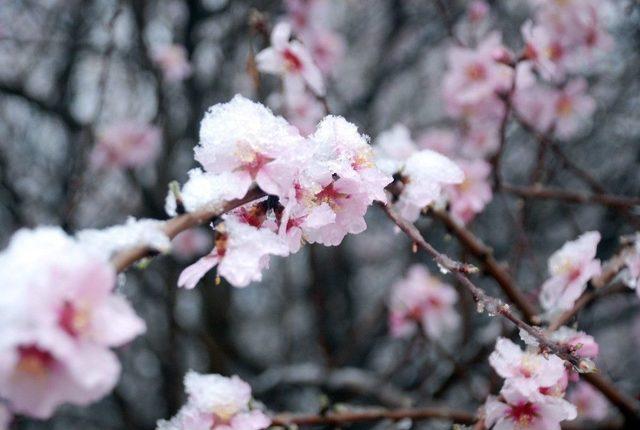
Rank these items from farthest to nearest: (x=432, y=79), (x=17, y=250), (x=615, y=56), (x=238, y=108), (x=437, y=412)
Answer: (x=432, y=79)
(x=615, y=56)
(x=437, y=412)
(x=238, y=108)
(x=17, y=250)

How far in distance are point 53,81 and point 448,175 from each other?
3822 mm

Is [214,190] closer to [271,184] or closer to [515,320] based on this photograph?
[271,184]

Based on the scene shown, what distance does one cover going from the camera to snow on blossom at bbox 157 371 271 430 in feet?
4.76

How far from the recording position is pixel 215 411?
1.47 metres

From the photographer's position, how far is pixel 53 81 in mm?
4660

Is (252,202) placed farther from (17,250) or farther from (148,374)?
(148,374)

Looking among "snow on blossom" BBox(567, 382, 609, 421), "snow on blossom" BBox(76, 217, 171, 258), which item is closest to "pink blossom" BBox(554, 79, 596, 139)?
"snow on blossom" BBox(567, 382, 609, 421)

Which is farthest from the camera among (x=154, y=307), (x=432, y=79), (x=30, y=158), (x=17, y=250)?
(x=432, y=79)

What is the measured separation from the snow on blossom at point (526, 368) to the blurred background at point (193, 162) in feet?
6.73

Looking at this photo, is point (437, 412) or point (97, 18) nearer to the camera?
point (437, 412)

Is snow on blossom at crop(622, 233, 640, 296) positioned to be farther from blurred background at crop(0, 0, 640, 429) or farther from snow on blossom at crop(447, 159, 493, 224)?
blurred background at crop(0, 0, 640, 429)

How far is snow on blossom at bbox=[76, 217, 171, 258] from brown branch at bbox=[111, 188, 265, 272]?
13 millimetres

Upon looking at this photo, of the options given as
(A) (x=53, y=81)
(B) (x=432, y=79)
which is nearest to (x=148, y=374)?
(A) (x=53, y=81)

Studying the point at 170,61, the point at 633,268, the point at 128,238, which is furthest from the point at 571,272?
the point at 170,61
